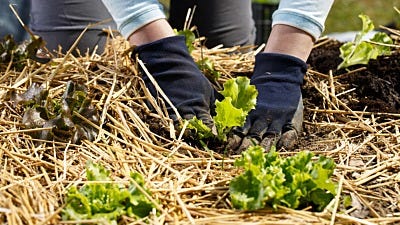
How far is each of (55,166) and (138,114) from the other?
0.32m

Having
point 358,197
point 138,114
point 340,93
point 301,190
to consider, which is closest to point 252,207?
point 301,190

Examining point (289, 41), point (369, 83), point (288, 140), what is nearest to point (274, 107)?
point (288, 140)

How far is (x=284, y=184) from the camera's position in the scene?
3.98 ft

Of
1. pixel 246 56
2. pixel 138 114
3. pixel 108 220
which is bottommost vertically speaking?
pixel 108 220

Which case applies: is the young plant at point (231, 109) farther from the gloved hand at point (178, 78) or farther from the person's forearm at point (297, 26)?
the person's forearm at point (297, 26)

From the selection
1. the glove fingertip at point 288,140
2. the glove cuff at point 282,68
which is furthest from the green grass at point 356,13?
the glove fingertip at point 288,140

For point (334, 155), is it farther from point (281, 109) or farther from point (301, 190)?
point (301, 190)

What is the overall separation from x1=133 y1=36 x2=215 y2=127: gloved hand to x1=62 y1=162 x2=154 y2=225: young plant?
1.26ft

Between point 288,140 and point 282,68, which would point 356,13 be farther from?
point 288,140

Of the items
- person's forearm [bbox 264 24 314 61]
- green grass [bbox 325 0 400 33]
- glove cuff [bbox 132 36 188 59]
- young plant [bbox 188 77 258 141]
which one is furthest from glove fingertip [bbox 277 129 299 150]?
green grass [bbox 325 0 400 33]

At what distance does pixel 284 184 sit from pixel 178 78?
511 mm

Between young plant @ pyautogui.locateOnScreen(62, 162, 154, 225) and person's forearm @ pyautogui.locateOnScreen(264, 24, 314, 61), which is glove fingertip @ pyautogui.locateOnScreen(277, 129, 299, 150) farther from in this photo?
young plant @ pyautogui.locateOnScreen(62, 162, 154, 225)

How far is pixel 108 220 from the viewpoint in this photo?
113 centimetres

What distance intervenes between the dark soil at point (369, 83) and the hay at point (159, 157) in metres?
0.03
